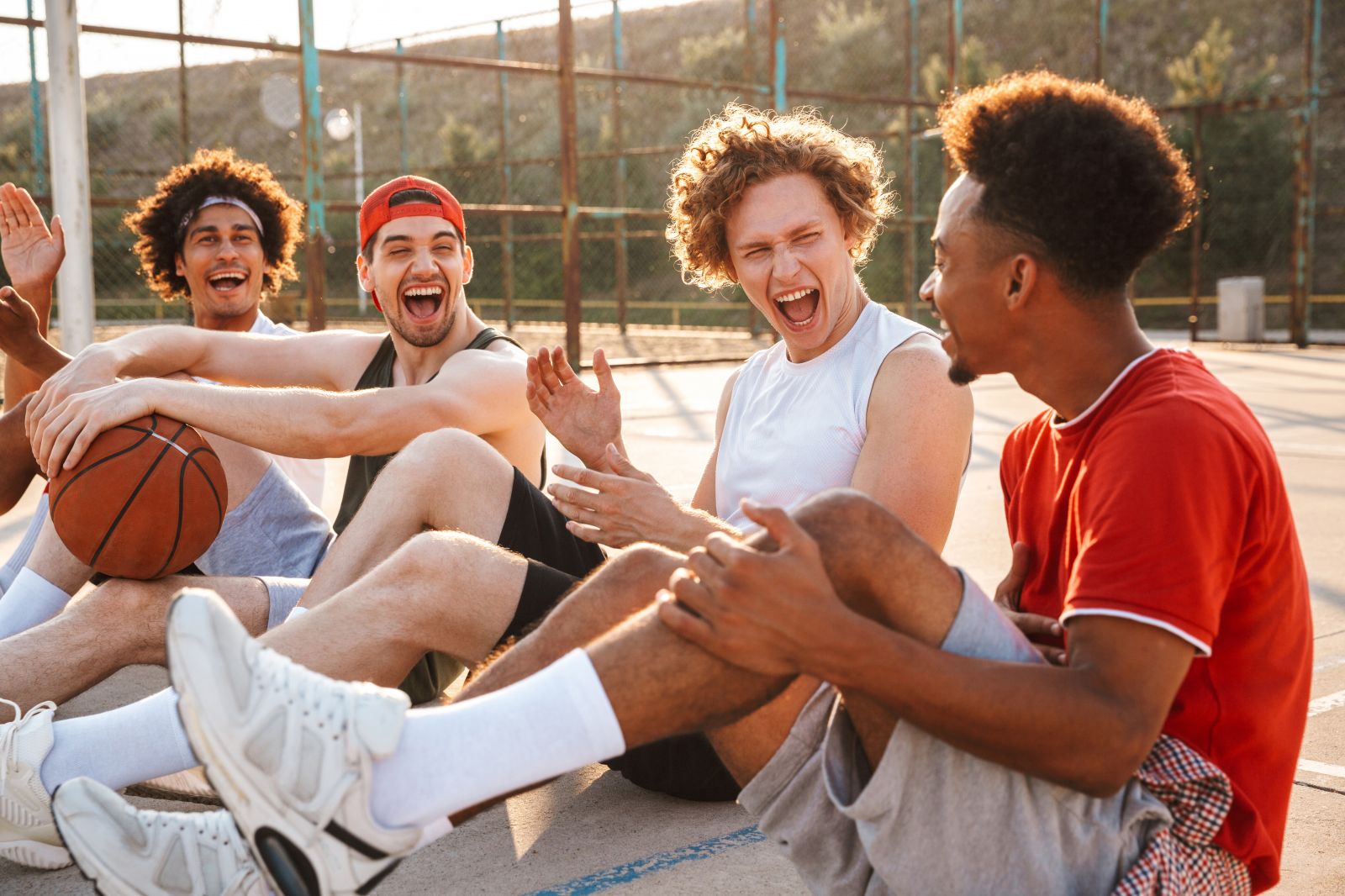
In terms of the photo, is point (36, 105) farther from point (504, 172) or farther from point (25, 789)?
point (25, 789)

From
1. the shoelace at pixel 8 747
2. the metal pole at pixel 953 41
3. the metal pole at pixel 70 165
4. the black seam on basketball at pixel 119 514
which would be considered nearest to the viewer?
the shoelace at pixel 8 747

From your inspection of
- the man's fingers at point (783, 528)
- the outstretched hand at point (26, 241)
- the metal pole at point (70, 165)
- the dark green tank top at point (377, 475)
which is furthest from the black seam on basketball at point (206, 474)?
the metal pole at point (70, 165)

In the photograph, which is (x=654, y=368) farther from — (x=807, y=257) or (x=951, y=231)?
(x=951, y=231)

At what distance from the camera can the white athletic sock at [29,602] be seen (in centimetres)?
299

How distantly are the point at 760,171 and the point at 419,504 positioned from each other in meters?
1.04

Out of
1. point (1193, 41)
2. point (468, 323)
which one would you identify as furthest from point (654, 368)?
point (1193, 41)

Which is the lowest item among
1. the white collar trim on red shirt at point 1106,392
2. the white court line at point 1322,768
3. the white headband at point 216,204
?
the white court line at point 1322,768

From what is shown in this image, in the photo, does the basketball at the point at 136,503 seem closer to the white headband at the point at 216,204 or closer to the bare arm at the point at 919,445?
the bare arm at the point at 919,445

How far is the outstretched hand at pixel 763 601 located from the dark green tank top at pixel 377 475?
137 cm

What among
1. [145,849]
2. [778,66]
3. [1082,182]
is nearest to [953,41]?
[778,66]

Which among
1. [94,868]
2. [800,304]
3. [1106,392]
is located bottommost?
[94,868]

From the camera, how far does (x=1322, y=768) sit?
9.25 ft

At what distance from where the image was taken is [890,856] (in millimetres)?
1693

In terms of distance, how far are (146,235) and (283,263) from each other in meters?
0.47
